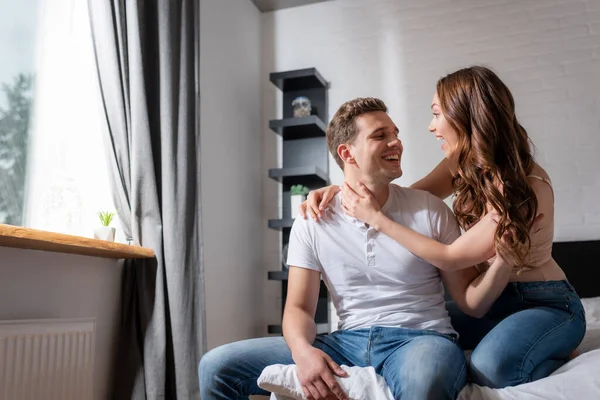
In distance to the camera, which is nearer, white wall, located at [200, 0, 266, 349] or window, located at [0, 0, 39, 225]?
window, located at [0, 0, 39, 225]

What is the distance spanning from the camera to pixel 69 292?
2.10 m

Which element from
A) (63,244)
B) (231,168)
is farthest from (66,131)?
(231,168)

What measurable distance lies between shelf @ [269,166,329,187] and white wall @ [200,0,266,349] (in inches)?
7.8

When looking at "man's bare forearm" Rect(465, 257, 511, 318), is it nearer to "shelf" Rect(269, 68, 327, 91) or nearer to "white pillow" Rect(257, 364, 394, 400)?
"white pillow" Rect(257, 364, 394, 400)

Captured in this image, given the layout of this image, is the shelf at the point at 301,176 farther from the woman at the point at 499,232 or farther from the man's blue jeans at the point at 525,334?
the man's blue jeans at the point at 525,334

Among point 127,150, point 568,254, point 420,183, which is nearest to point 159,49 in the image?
point 127,150

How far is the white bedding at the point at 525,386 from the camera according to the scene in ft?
4.26

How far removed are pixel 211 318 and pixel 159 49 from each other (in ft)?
4.43

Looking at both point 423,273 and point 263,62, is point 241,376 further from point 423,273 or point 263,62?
point 263,62

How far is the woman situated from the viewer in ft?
4.65

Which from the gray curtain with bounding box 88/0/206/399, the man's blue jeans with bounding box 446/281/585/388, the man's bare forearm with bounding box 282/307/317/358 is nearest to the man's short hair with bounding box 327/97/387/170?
the man's bare forearm with bounding box 282/307/317/358

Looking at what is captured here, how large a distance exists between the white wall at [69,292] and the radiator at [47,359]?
71 millimetres

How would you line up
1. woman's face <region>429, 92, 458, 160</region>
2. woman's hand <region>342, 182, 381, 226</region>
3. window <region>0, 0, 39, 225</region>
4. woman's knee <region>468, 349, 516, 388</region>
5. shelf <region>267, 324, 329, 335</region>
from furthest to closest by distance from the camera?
shelf <region>267, 324, 329, 335</region> → window <region>0, 0, 39, 225</region> → woman's face <region>429, 92, 458, 160</region> → woman's hand <region>342, 182, 381, 226</region> → woman's knee <region>468, 349, 516, 388</region>

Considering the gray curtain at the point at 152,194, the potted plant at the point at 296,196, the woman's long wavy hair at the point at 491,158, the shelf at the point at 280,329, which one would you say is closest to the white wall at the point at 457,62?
the potted plant at the point at 296,196
